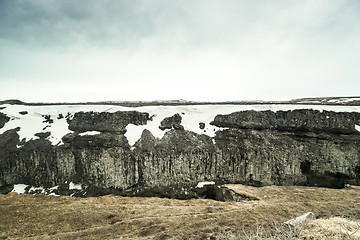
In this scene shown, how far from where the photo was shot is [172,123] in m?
23.3

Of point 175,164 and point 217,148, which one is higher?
point 217,148

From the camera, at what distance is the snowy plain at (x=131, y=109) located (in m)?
21.5

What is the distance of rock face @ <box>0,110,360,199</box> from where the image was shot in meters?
18.4

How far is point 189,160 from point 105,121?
12777 millimetres

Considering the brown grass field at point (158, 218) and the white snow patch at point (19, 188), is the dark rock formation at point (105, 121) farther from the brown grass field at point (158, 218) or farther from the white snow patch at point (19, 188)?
the brown grass field at point (158, 218)

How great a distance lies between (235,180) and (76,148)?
1933 centimetres

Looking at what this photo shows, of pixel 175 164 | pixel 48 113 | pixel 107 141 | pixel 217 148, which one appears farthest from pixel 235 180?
pixel 48 113

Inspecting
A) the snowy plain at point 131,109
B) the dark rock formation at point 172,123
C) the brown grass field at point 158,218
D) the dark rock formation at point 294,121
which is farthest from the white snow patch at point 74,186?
the dark rock formation at point 294,121

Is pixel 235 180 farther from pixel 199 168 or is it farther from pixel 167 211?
pixel 167 211

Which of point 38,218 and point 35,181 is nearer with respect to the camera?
point 38,218

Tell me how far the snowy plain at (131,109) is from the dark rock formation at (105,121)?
741mm

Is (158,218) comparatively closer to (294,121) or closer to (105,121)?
(105,121)

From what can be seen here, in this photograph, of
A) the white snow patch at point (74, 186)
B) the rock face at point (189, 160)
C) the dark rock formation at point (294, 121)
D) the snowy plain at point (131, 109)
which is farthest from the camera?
the snowy plain at point (131, 109)

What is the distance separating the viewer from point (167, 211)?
1183cm
